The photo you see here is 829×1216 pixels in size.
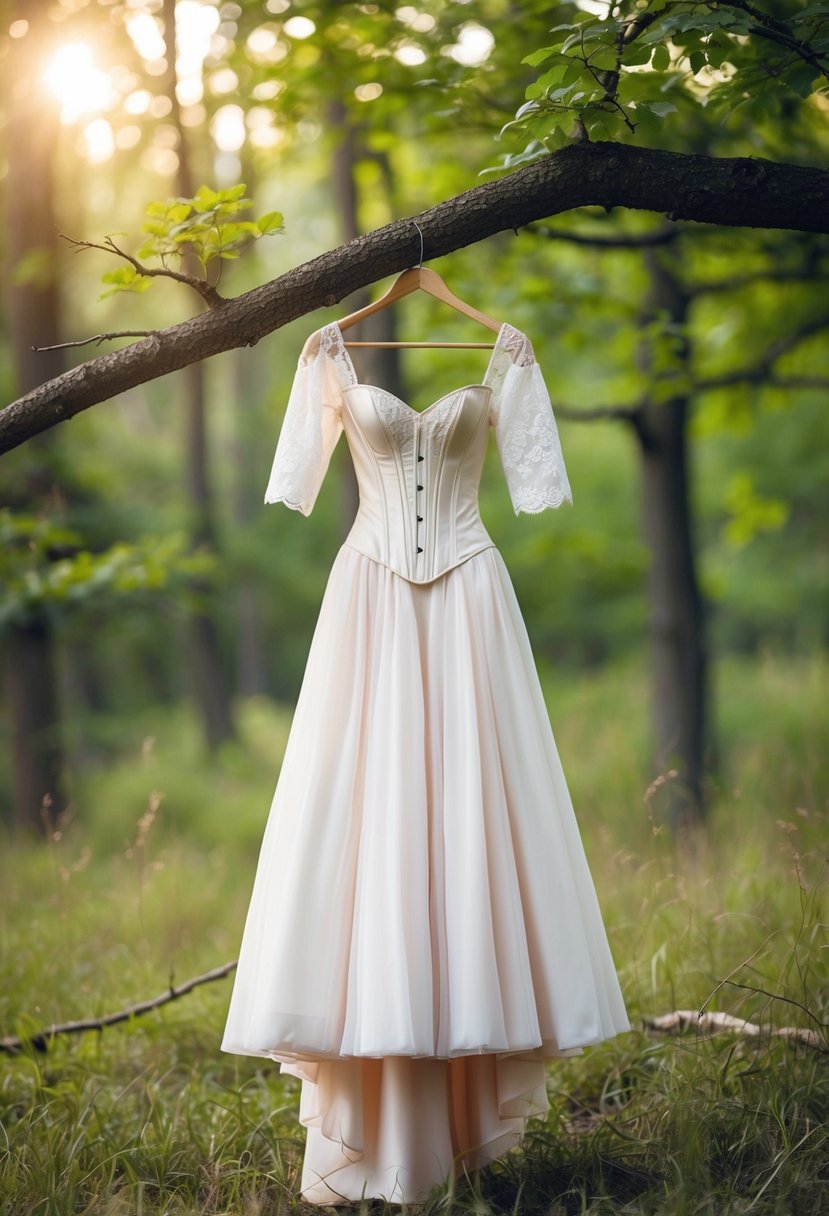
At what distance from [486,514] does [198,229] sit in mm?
9618

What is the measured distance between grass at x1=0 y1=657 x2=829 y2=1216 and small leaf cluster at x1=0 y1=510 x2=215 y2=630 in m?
1.31

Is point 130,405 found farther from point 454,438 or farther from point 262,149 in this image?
point 454,438

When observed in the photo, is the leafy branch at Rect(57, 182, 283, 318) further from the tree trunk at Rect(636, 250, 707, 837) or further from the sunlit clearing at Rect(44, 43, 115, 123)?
the tree trunk at Rect(636, 250, 707, 837)

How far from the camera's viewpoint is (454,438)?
2623 millimetres

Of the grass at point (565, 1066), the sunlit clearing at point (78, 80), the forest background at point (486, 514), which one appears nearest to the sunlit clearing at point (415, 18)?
the forest background at point (486, 514)

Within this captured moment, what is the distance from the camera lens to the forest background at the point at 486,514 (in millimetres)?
2570

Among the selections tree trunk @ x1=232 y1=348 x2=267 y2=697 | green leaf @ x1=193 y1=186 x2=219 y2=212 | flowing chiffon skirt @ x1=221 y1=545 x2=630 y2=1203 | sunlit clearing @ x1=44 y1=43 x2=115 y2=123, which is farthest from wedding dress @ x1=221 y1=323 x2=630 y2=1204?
tree trunk @ x1=232 y1=348 x2=267 y2=697

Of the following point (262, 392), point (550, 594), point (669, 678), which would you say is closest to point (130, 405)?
point (262, 392)

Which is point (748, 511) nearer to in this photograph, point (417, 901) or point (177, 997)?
point (177, 997)

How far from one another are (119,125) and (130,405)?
13.8 meters

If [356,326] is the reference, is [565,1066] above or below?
below

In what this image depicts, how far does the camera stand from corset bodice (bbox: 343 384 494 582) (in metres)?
2.58

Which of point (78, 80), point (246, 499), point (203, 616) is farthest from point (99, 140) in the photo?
point (246, 499)

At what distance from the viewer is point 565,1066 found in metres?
3.14
